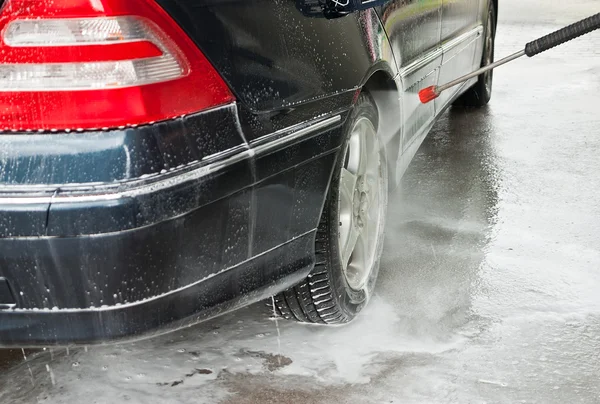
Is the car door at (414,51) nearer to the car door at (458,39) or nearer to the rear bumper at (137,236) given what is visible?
the car door at (458,39)

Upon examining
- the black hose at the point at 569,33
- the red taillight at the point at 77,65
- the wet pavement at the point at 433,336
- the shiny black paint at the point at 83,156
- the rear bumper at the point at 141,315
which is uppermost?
the red taillight at the point at 77,65

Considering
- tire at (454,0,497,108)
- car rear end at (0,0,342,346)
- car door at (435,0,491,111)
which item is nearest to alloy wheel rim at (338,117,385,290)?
car rear end at (0,0,342,346)

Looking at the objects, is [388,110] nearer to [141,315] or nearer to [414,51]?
[414,51]

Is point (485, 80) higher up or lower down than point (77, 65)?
lower down

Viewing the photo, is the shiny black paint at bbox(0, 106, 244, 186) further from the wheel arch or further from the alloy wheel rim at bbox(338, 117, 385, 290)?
the wheel arch

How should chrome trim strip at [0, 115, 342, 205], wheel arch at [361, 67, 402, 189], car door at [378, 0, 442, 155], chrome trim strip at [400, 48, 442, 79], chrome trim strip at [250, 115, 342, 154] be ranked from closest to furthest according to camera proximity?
1. chrome trim strip at [0, 115, 342, 205]
2. chrome trim strip at [250, 115, 342, 154]
3. wheel arch at [361, 67, 402, 189]
4. car door at [378, 0, 442, 155]
5. chrome trim strip at [400, 48, 442, 79]

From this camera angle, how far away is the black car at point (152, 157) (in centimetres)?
147

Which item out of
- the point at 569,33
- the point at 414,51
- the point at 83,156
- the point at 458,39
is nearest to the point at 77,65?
the point at 83,156

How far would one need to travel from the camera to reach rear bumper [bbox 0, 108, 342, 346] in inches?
57.8

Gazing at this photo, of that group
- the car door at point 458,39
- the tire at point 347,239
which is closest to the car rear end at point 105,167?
the tire at point 347,239

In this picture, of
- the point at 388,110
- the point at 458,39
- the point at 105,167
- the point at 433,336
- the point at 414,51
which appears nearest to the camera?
the point at 105,167

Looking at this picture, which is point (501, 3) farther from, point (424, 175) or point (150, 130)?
point (150, 130)

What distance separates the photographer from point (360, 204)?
8.43 feet

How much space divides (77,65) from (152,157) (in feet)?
0.77
